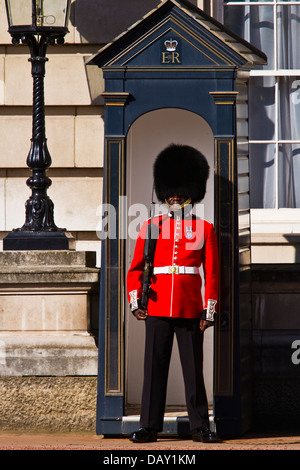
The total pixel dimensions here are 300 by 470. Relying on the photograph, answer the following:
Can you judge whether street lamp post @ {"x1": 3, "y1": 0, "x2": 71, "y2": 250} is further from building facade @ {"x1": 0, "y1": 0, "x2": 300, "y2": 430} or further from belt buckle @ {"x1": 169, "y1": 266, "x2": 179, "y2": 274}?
belt buckle @ {"x1": 169, "y1": 266, "x2": 179, "y2": 274}

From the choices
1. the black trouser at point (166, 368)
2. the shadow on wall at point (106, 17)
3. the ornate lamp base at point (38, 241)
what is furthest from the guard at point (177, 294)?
the shadow on wall at point (106, 17)

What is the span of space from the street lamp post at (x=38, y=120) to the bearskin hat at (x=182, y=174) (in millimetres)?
922

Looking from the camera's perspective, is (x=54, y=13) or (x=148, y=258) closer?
(x=148, y=258)

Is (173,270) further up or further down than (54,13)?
further down

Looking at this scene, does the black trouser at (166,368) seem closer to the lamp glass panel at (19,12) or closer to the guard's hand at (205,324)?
the guard's hand at (205,324)

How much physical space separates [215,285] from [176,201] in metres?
0.54

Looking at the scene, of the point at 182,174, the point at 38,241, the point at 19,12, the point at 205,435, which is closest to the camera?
the point at 205,435

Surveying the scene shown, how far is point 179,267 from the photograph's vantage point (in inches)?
231

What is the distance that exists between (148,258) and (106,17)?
2.36 m

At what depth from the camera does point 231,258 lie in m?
5.98

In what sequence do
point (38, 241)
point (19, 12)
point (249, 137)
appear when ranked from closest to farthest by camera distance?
1. point (38, 241)
2. point (19, 12)
3. point (249, 137)

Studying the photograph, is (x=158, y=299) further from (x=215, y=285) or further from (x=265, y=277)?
(x=265, y=277)

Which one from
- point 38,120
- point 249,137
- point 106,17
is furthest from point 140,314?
point 106,17

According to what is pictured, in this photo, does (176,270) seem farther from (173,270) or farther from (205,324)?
(205,324)
